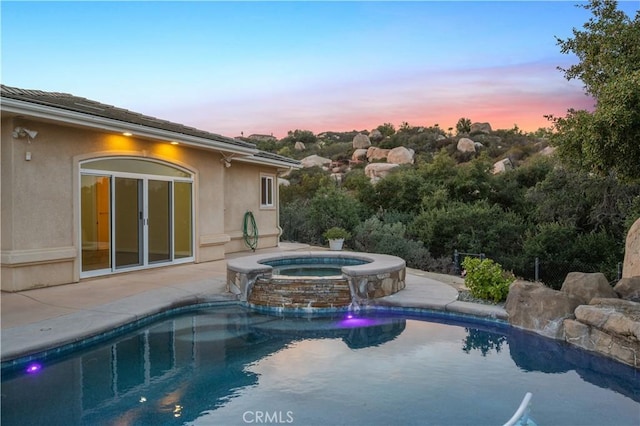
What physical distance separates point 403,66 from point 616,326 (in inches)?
532

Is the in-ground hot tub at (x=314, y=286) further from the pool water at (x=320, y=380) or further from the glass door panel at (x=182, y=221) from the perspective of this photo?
the glass door panel at (x=182, y=221)

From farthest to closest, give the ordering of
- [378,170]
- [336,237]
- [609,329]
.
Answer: [378,170] < [336,237] < [609,329]

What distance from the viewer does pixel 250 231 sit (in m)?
14.6

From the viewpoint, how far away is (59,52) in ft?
41.8

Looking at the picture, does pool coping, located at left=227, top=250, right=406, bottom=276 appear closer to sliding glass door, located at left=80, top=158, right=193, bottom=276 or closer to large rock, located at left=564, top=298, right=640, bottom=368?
sliding glass door, located at left=80, top=158, right=193, bottom=276

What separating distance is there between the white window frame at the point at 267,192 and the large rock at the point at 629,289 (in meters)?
10.9

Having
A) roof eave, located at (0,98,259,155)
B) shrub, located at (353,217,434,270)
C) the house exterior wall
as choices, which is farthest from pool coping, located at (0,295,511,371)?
shrub, located at (353,217,434,270)

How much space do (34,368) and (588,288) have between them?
25.5 feet

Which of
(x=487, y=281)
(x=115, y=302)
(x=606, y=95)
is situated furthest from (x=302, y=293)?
(x=606, y=95)

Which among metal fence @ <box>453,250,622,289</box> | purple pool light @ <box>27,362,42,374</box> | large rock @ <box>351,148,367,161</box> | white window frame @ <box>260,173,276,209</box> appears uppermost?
large rock @ <box>351,148,367,161</box>

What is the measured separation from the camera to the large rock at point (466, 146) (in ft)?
125

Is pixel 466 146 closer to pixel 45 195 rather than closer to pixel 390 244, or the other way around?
pixel 390 244

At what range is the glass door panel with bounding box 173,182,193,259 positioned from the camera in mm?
11300

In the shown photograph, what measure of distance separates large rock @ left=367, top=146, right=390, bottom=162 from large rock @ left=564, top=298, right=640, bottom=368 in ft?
113
